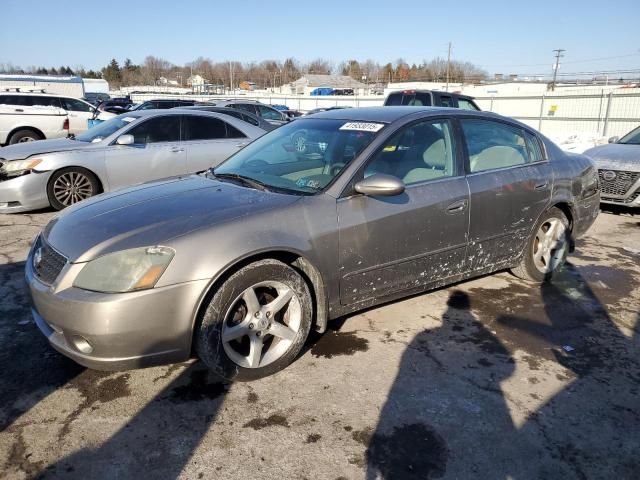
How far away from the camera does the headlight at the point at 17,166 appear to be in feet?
22.5

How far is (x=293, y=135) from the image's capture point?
13.7 ft

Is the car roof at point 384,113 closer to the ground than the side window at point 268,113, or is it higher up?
higher up

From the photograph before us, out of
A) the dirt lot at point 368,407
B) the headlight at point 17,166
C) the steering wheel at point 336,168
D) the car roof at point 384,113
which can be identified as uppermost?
the car roof at point 384,113

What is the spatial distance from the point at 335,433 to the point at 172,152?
5.89 meters

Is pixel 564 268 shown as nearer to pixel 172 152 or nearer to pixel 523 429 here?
pixel 523 429

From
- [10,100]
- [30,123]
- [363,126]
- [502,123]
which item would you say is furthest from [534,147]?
[10,100]

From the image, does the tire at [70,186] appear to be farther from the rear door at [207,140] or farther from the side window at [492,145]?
the side window at [492,145]

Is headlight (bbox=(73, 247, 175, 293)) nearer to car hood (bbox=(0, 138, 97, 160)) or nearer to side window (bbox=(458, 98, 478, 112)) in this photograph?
car hood (bbox=(0, 138, 97, 160))

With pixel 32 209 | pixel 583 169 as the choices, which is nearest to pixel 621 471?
pixel 583 169

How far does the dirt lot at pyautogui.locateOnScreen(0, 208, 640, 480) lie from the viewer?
2375mm

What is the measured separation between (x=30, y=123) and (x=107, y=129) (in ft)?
25.8

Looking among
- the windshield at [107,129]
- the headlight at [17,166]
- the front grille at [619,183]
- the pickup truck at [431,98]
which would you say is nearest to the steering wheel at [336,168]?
the windshield at [107,129]

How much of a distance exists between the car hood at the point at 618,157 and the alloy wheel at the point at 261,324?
6754mm

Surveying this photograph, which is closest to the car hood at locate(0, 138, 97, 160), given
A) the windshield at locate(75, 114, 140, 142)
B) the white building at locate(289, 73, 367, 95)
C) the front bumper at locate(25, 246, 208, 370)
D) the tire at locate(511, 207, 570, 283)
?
the windshield at locate(75, 114, 140, 142)
